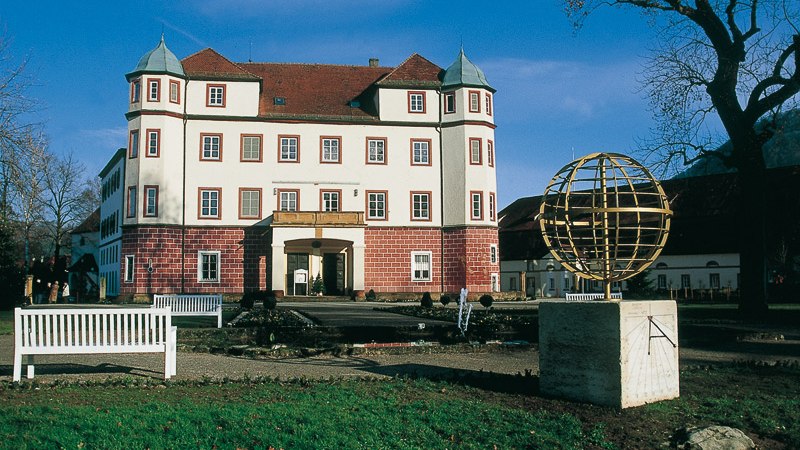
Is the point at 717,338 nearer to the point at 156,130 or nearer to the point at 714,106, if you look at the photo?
the point at 714,106

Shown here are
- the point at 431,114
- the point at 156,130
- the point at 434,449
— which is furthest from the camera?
the point at 431,114

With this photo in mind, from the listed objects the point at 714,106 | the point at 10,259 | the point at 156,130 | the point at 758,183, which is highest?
the point at 156,130

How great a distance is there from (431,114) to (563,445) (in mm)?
42884

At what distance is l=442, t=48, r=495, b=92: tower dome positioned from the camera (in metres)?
47.3

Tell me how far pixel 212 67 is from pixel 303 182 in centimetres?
948

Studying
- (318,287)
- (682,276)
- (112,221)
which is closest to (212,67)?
(112,221)

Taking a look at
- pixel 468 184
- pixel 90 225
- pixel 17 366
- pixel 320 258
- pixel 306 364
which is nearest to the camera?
pixel 17 366

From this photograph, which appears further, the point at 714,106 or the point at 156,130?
the point at 156,130

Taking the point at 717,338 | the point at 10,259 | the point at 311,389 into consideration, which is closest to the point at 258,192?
the point at 10,259

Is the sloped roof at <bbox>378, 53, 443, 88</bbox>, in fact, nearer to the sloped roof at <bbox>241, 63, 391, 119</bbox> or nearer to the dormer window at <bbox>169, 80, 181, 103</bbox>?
the sloped roof at <bbox>241, 63, 391, 119</bbox>

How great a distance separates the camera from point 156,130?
145ft

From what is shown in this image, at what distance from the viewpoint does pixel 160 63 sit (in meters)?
44.6

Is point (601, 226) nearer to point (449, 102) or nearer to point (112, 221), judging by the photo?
point (449, 102)

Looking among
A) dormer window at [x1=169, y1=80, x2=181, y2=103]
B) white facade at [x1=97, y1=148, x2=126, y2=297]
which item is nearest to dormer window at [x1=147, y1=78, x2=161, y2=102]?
dormer window at [x1=169, y1=80, x2=181, y2=103]
